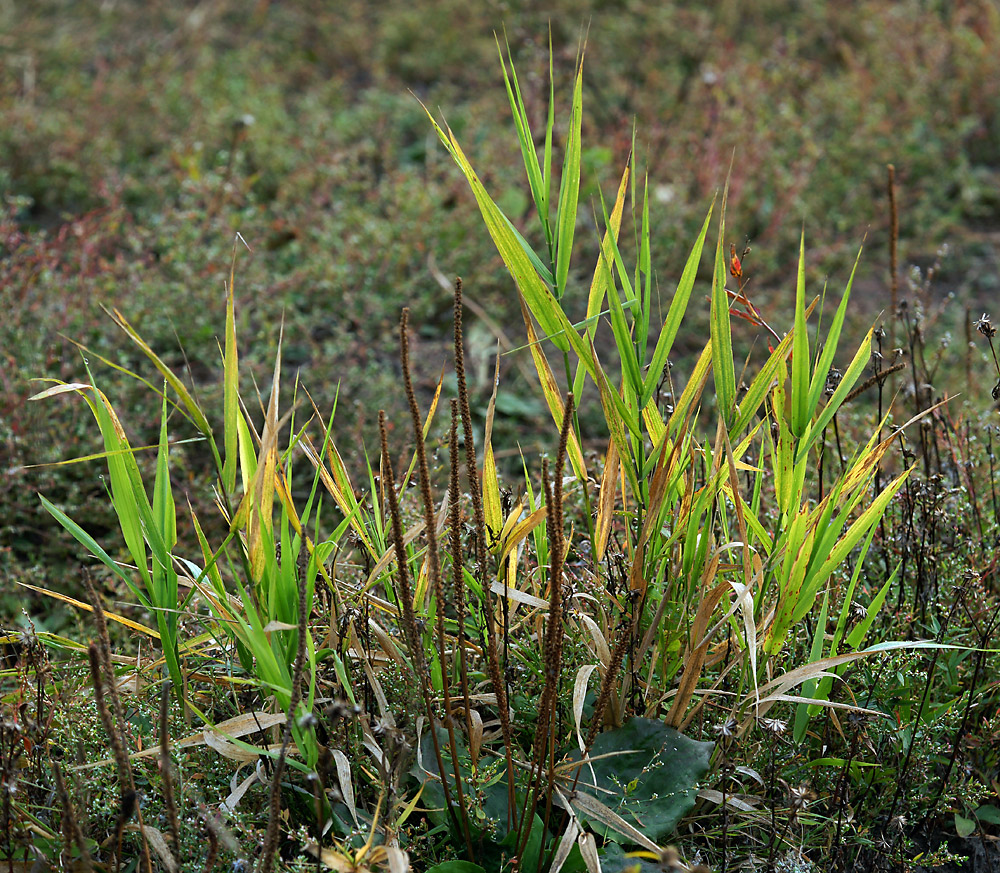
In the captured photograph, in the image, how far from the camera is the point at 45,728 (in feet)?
4.76

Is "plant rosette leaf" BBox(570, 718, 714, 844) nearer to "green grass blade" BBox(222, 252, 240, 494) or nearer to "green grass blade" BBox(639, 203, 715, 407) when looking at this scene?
"green grass blade" BBox(639, 203, 715, 407)

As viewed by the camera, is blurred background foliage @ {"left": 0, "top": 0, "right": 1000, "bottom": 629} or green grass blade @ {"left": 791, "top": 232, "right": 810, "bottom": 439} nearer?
green grass blade @ {"left": 791, "top": 232, "right": 810, "bottom": 439}

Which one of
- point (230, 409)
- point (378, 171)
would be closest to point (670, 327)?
point (230, 409)

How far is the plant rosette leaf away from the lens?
1411mm

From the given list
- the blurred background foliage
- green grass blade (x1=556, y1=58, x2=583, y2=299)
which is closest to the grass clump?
green grass blade (x1=556, y1=58, x2=583, y2=299)

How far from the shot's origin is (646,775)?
1.45 m

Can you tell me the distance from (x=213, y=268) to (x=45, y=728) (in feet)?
6.37

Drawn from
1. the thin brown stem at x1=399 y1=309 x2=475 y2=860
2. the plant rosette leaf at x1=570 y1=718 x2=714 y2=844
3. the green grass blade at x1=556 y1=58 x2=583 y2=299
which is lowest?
the plant rosette leaf at x1=570 y1=718 x2=714 y2=844

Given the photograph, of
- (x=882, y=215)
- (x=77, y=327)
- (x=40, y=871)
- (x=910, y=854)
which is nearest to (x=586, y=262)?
(x=882, y=215)

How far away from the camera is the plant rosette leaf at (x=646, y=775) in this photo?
1.41 m

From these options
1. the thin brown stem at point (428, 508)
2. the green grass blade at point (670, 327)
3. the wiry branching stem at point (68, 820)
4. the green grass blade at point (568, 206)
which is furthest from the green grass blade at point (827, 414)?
the wiry branching stem at point (68, 820)

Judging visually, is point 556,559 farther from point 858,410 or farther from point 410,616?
point 858,410

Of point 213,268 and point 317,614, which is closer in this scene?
point 317,614

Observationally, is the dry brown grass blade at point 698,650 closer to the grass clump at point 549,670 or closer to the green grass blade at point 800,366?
the grass clump at point 549,670
